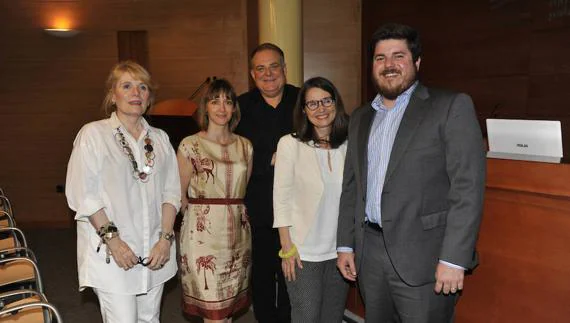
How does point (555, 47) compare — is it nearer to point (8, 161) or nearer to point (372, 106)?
point (372, 106)

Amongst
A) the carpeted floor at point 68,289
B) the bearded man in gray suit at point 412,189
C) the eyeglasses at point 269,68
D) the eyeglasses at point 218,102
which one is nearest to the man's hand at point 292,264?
the bearded man in gray suit at point 412,189

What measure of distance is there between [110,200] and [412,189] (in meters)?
1.25

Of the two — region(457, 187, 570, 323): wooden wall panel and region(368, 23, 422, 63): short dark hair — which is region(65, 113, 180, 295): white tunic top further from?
region(457, 187, 570, 323): wooden wall panel

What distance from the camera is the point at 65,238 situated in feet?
20.8

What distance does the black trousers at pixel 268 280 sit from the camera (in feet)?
9.24

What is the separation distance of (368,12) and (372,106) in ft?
16.0

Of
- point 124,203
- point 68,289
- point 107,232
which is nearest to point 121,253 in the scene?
point 107,232

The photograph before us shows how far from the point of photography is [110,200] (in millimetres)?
2051

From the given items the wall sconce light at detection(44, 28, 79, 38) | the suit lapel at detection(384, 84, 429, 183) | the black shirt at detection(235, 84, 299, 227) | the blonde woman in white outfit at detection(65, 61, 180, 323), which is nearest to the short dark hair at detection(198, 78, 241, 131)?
the black shirt at detection(235, 84, 299, 227)

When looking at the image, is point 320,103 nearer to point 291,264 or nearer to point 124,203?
point 291,264

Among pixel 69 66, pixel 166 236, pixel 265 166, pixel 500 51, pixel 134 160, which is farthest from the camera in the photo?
pixel 69 66

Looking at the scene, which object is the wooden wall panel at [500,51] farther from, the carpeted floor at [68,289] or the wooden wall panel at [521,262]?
the carpeted floor at [68,289]

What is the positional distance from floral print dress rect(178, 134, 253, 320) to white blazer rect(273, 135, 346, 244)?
0.33m

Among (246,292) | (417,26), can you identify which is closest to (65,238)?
(246,292)
